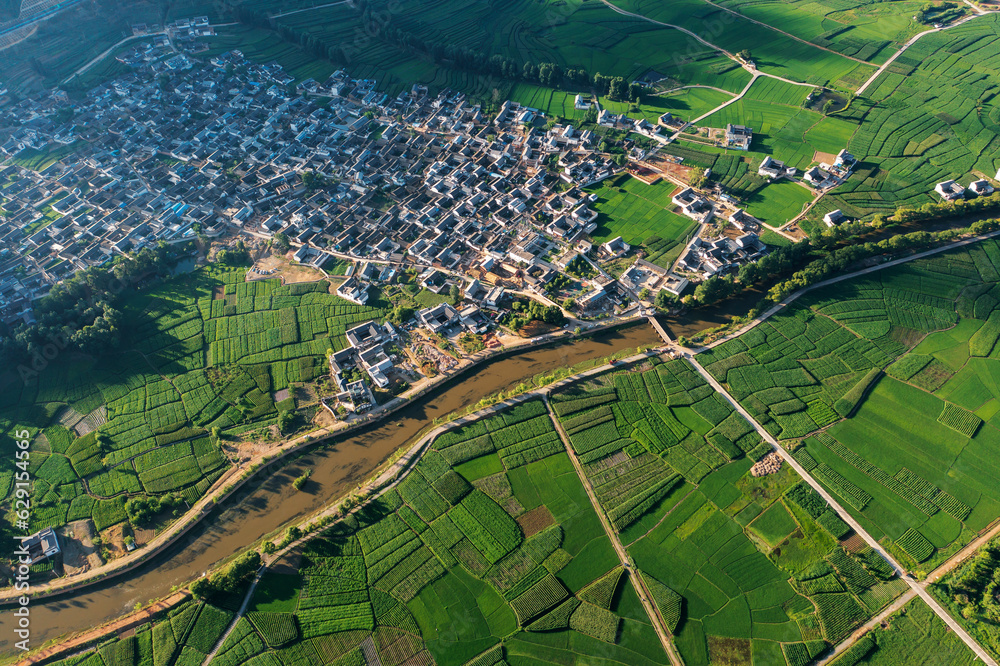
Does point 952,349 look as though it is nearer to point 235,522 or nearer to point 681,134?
point 681,134

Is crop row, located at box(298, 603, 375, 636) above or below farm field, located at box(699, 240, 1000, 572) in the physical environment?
below

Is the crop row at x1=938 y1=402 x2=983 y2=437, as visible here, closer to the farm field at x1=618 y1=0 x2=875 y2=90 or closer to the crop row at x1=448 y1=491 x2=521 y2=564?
the crop row at x1=448 y1=491 x2=521 y2=564

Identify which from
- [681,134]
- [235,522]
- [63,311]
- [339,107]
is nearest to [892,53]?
[681,134]

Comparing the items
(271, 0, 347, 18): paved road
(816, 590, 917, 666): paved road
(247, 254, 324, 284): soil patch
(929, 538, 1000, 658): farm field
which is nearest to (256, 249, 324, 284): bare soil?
(247, 254, 324, 284): soil patch

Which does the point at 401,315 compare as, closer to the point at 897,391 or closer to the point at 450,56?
the point at 897,391

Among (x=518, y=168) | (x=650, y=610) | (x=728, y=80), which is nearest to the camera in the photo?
(x=650, y=610)

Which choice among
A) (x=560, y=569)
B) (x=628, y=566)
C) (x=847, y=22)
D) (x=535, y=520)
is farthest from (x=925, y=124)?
(x=560, y=569)
